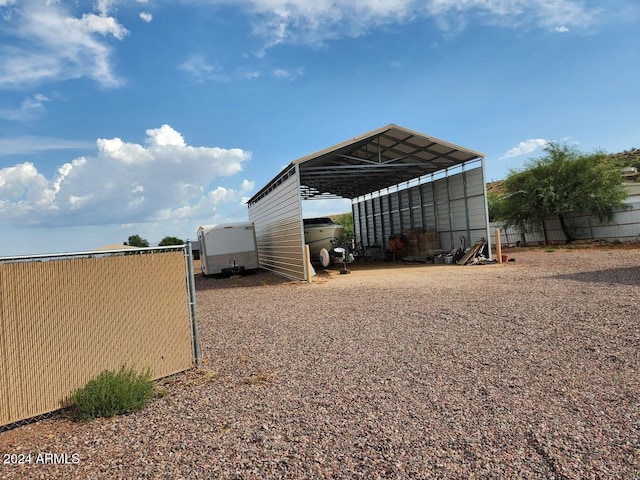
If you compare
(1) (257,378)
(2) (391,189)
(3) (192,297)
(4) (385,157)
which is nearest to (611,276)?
(1) (257,378)

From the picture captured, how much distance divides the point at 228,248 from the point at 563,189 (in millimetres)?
19543

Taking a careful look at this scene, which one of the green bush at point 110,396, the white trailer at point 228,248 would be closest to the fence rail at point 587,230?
the white trailer at point 228,248

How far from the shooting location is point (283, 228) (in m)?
18.3

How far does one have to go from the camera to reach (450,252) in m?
19.9

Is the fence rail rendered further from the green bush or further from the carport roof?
the green bush

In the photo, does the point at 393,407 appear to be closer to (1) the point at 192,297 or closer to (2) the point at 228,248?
(1) the point at 192,297

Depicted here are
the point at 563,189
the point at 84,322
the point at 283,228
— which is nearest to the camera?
Answer: the point at 84,322

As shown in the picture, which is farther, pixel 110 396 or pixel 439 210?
pixel 439 210

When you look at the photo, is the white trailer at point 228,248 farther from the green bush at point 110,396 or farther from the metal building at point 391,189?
the green bush at point 110,396

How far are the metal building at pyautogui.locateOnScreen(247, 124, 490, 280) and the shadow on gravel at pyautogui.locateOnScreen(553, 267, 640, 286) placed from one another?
234 inches

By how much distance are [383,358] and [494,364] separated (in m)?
1.28

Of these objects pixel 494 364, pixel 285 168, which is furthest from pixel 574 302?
pixel 285 168

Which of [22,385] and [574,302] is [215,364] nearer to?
[22,385]

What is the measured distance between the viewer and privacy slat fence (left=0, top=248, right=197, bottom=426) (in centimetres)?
408
